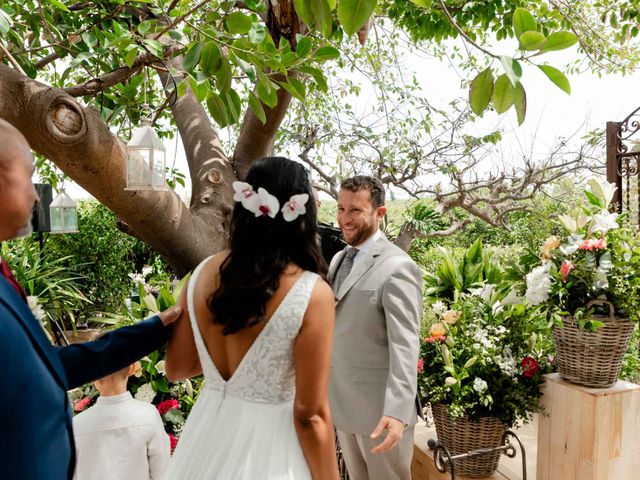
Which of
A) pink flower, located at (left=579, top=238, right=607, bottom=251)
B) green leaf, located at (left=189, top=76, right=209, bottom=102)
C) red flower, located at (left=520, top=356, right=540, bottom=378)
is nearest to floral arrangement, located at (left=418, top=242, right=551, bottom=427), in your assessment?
red flower, located at (left=520, top=356, right=540, bottom=378)

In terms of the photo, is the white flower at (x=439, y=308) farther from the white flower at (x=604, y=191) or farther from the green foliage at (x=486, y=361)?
the white flower at (x=604, y=191)

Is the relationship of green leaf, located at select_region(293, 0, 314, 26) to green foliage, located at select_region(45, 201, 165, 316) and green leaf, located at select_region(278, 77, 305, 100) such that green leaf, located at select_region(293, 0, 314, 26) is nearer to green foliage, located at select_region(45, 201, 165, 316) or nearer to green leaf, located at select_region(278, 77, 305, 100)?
green leaf, located at select_region(278, 77, 305, 100)

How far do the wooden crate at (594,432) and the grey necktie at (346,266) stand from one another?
1124 mm

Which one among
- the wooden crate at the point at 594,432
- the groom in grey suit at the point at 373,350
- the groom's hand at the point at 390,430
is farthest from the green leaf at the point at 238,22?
the wooden crate at the point at 594,432

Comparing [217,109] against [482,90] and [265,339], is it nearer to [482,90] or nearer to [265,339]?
[265,339]

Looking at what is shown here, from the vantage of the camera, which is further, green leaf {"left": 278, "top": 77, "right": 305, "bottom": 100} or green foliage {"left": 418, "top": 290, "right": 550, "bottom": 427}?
green foliage {"left": 418, "top": 290, "right": 550, "bottom": 427}

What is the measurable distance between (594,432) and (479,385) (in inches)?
20.1

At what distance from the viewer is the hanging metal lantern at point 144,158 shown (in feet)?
7.98

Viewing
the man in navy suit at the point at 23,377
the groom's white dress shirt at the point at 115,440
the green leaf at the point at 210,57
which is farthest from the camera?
the groom's white dress shirt at the point at 115,440

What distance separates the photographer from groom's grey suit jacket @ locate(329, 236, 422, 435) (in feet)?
6.88

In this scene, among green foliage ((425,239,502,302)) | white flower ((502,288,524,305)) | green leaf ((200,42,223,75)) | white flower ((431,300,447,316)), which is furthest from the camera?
green foliage ((425,239,502,302))

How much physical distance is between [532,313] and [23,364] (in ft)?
8.11

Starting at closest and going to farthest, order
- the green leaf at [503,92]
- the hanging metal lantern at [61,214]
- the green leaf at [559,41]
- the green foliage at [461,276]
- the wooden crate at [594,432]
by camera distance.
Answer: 1. the green leaf at [559,41]
2. the green leaf at [503,92]
3. the wooden crate at [594,432]
4. the green foliage at [461,276]
5. the hanging metal lantern at [61,214]

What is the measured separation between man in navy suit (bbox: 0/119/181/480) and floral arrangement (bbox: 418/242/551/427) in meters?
1.92
